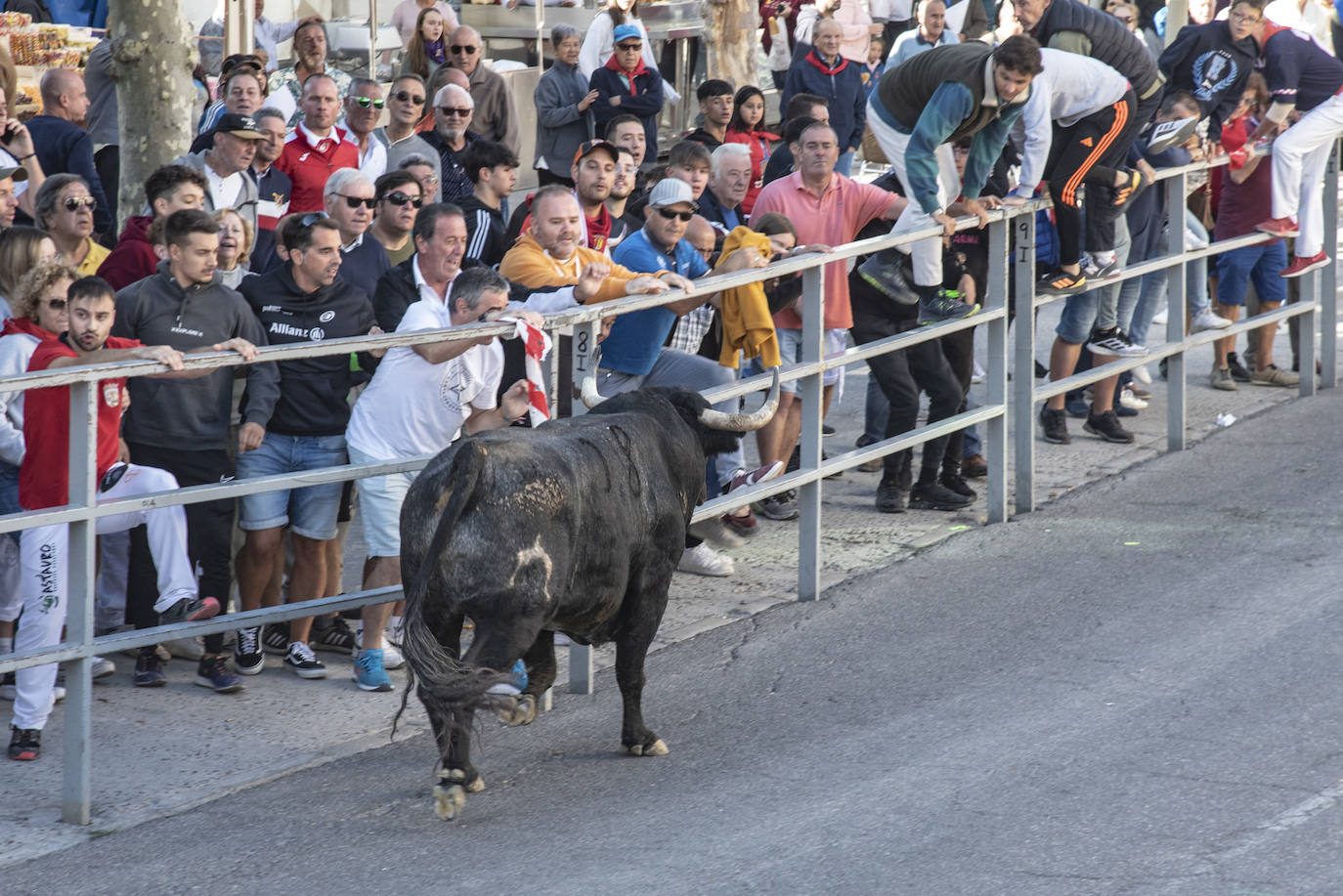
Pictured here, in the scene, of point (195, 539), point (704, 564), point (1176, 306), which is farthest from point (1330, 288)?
point (195, 539)

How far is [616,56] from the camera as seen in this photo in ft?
45.6

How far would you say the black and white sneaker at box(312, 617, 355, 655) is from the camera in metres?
7.39

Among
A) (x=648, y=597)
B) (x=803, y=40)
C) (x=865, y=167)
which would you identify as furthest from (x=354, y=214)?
(x=865, y=167)

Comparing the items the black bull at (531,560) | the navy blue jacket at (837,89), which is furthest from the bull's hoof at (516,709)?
the navy blue jacket at (837,89)

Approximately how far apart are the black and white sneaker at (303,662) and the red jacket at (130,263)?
1.90m

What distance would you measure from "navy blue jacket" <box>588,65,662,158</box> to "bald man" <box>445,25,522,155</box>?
1095 millimetres

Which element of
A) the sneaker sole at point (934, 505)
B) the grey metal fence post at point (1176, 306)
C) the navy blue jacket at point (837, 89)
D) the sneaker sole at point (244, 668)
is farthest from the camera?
the navy blue jacket at point (837, 89)

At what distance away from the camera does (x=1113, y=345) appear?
33.3ft

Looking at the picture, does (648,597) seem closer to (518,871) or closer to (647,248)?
(518,871)

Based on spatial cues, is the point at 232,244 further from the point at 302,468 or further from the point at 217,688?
the point at 217,688

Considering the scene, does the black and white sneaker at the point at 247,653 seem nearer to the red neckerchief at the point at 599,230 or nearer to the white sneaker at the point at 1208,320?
the red neckerchief at the point at 599,230

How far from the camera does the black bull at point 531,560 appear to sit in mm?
5281

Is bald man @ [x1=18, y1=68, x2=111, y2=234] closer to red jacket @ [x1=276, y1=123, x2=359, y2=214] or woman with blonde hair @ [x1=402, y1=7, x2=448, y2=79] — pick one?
red jacket @ [x1=276, y1=123, x2=359, y2=214]

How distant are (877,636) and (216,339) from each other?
3.09 meters
